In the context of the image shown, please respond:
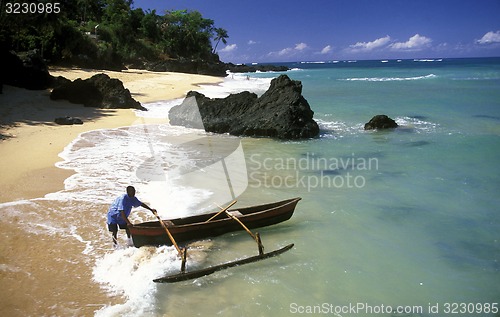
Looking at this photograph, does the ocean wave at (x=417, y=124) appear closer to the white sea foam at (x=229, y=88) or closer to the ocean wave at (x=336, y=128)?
the ocean wave at (x=336, y=128)

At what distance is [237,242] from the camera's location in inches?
325

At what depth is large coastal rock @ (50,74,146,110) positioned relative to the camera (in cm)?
2269

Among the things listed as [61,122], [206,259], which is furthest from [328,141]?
[61,122]

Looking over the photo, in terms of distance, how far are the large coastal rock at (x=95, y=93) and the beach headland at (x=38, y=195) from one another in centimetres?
58

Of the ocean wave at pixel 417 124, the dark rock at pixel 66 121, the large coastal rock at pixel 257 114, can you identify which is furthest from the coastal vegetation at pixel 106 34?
the ocean wave at pixel 417 124

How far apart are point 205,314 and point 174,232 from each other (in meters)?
2.05

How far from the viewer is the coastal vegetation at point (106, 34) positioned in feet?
81.2

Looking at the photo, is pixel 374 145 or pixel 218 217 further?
pixel 374 145

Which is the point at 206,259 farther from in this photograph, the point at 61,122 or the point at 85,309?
the point at 61,122

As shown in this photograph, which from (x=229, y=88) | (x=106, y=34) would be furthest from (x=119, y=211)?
(x=106, y=34)

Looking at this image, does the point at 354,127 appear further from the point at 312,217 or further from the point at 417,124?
the point at 312,217

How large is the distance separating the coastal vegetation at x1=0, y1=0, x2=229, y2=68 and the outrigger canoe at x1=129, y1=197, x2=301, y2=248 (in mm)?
20308

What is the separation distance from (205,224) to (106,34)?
48027 mm

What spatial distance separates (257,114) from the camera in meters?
19.1
